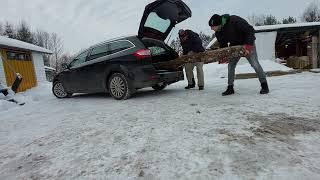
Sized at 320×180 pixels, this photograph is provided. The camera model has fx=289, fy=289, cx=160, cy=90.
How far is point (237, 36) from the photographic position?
20.4 ft

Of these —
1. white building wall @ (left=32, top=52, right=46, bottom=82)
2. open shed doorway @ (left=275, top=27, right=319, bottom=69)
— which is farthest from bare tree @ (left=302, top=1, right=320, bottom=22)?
white building wall @ (left=32, top=52, right=46, bottom=82)

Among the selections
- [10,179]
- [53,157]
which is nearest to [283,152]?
[53,157]

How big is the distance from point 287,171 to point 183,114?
237cm

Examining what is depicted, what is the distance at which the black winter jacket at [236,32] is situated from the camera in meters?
5.94

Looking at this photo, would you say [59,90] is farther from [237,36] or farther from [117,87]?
[237,36]

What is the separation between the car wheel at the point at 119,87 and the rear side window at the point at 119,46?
610 mm

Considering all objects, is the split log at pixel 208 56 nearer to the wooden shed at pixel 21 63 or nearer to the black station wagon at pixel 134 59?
the black station wagon at pixel 134 59

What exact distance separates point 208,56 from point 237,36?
2.74 ft

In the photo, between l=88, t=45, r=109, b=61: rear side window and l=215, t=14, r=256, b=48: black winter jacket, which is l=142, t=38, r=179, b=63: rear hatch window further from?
l=215, t=14, r=256, b=48: black winter jacket

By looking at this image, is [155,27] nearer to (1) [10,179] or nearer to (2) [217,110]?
(2) [217,110]

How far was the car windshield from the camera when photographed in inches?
277

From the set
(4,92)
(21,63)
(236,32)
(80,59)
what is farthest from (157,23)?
(21,63)

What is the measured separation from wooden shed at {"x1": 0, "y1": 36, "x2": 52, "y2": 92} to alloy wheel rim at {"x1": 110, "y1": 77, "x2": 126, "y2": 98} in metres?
7.08

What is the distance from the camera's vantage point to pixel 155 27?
7.45m
